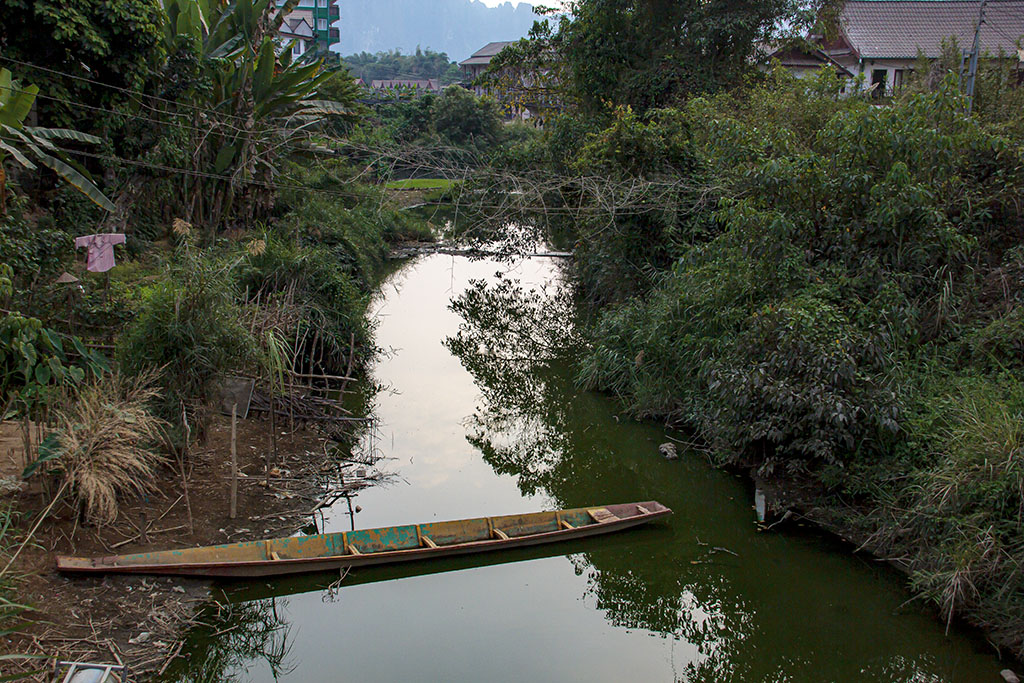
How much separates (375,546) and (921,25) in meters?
28.2

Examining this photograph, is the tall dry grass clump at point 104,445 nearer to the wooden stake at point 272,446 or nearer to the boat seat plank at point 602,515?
the wooden stake at point 272,446

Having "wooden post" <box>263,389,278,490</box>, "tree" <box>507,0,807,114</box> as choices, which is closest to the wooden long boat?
"wooden post" <box>263,389,278,490</box>

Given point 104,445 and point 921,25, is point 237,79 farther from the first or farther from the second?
point 921,25

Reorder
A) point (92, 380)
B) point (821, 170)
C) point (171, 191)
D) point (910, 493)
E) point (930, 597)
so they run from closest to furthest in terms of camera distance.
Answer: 1. point (930, 597)
2. point (910, 493)
3. point (92, 380)
4. point (821, 170)
5. point (171, 191)

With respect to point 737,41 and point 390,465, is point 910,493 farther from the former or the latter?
point 737,41

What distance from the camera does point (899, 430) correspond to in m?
7.48

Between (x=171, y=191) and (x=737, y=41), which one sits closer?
(x=171, y=191)

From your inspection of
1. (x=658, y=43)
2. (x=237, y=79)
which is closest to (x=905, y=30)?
(x=658, y=43)

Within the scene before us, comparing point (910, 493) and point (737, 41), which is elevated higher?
point (737, 41)

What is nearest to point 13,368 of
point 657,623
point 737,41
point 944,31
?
point 657,623

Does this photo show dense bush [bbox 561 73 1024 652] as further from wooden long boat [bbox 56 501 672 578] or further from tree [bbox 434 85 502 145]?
tree [bbox 434 85 502 145]

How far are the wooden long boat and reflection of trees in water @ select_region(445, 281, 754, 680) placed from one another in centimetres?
31

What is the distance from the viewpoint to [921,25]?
2750 cm

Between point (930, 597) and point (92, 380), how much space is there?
7332 millimetres
